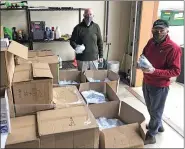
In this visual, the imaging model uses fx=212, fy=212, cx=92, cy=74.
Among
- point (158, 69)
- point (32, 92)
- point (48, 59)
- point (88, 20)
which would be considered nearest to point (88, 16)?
point (88, 20)

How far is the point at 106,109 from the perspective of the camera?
2297 millimetres

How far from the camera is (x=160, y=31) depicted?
2.01m

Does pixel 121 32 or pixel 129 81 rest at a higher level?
pixel 121 32

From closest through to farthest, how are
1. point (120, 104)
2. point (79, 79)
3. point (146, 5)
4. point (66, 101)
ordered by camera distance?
point (66, 101), point (120, 104), point (79, 79), point (146, 5)

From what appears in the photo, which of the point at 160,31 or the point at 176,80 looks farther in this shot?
the point at 176,80

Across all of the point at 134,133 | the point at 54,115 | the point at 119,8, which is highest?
the point at 119,8

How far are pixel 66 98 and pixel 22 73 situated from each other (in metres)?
0.46

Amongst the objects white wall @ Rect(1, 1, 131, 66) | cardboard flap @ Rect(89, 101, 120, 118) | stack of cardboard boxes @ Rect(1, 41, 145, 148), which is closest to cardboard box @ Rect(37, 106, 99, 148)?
stack of cardboard boxes @ Rect(1, 41, 145, 148)

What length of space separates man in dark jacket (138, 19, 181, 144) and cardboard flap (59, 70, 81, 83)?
1102 millimetres

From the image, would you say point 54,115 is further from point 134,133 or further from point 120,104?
point 120,104

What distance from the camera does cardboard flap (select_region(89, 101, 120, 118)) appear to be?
7.35 ft

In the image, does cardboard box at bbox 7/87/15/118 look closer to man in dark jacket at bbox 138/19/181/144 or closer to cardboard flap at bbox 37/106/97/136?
cardboard flap at bbox 37/106/97/136

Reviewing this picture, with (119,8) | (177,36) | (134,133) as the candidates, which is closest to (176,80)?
(177,36)

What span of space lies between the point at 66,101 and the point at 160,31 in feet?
3.62
